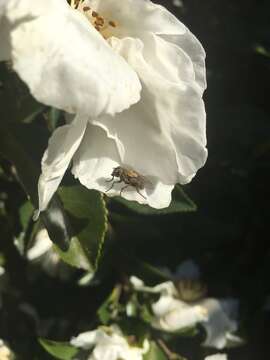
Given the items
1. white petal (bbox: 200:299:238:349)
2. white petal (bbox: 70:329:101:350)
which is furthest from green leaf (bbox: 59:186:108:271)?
white petal (bbox: 200:299:238:349)

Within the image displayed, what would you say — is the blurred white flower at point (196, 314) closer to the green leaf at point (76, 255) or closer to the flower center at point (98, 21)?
the green leaf at point (76, 255)

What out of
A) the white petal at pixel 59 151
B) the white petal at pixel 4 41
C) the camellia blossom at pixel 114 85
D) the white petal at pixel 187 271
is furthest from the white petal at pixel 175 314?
the white petal at pixel 4 41

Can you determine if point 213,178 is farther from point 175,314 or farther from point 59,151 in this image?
point 59,151

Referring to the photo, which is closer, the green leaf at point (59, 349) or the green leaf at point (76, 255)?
the green leaf at point (76, 255)

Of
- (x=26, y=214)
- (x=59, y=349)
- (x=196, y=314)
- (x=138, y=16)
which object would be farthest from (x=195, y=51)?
(x=196, y=314)

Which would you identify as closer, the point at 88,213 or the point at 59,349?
the point at 88,213

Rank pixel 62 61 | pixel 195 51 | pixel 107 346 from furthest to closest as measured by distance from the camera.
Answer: pixel 107 346, pixel 195 51, pixel 62 61
